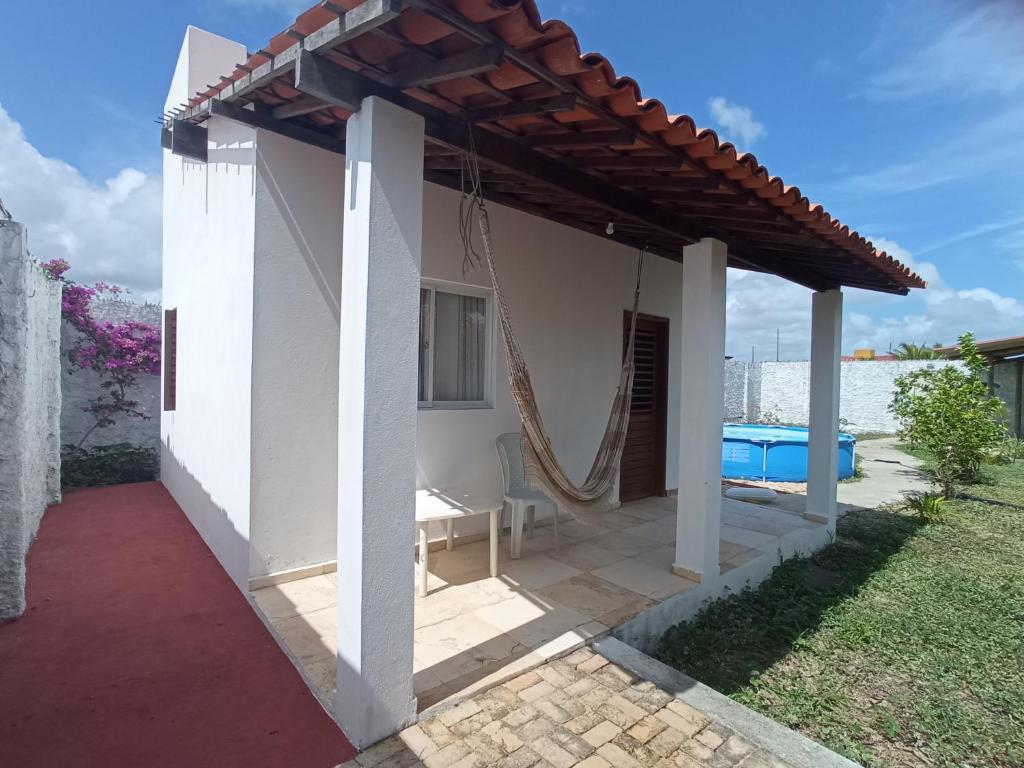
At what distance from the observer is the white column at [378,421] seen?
2.24 meters

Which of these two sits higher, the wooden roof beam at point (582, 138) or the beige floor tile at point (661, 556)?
the wooden roof beam at point (582, 138)

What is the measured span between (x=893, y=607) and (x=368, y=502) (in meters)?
4.54

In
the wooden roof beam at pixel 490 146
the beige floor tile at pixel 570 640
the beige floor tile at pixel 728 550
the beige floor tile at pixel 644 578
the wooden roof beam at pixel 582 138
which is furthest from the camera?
the beige floor tile at pixel 728 550

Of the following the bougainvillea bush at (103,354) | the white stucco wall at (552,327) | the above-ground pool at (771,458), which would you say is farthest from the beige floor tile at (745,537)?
the bougainvillea bush at (103,354)

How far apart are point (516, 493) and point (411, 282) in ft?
9.26

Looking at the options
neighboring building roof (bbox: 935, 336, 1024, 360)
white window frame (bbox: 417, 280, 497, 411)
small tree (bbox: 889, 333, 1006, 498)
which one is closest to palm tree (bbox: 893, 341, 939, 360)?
neighboring building roof (bbox: 935, 336, 1024, 360)

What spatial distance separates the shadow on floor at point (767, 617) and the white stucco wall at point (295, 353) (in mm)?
2654

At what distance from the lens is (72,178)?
47.4 metres

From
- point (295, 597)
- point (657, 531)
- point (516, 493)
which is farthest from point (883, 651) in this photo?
point (295, 597)

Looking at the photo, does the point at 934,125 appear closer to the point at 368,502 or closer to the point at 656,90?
the point at 656,90

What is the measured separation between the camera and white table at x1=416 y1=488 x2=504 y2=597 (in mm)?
3746

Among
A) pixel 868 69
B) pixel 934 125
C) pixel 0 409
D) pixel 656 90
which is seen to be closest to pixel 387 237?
pixel 656 90

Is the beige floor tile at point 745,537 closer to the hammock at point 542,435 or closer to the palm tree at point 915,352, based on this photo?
the hammock at point 542,435

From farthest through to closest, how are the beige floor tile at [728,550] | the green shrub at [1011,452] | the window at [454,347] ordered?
the green shrub at [1011,452] → the beige floor tile at [728,550] → the window at [454,347]
